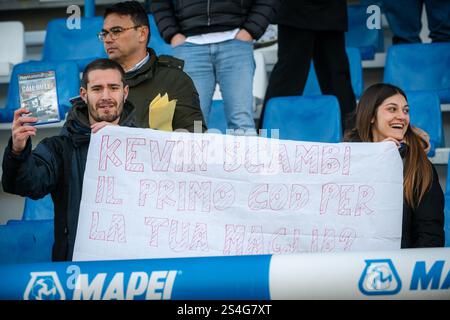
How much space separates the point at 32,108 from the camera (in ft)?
14.7

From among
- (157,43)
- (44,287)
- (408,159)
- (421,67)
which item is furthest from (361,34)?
(44,287)

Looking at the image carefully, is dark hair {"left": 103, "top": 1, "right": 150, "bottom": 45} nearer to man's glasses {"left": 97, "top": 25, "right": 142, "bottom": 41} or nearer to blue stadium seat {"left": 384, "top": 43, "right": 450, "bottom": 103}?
man's glasses {"left": 97, "top": 25, "right": 142, "bottom": 41}

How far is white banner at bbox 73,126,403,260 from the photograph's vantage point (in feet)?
13.4

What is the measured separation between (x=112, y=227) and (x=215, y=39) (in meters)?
2.04

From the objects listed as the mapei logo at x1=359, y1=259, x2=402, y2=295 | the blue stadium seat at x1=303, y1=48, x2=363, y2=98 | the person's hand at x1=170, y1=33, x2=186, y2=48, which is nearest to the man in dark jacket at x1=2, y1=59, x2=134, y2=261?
the mapei logo at x1=359, y1=259, x2=402, y2=295

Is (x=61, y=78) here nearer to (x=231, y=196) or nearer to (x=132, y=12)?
(x=132, y=12)

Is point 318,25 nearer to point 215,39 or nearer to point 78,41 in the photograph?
point 215,39

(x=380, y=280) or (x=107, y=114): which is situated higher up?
(x=107, y=114)

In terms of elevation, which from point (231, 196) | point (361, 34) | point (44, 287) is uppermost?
point (361, 34)

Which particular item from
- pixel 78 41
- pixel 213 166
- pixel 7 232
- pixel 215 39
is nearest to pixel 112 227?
pixel 213 166

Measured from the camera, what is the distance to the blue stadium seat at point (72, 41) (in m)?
7.74

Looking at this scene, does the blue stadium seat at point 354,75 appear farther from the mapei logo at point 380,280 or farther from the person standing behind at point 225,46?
the mapei logo at point 380,280

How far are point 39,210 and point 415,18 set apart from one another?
2.87 metres

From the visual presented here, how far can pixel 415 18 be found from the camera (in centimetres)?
712
